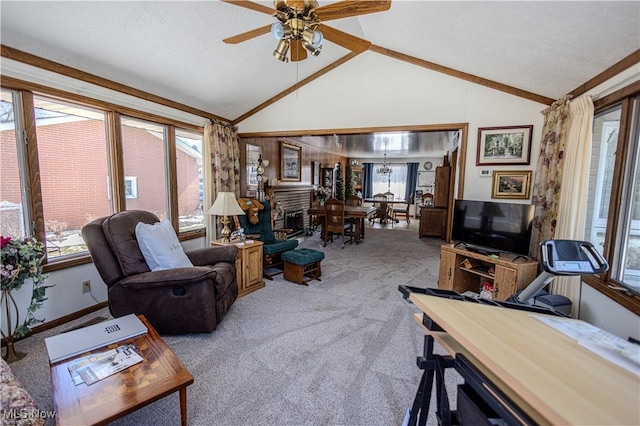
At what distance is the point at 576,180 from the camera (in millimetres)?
2398

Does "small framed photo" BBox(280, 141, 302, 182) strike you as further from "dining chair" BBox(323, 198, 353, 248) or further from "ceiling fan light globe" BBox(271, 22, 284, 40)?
"ceiling fan light globe" BBox(271, 22, 284, 40)

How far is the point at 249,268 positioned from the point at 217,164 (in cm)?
183

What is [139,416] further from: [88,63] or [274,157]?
[274,157]

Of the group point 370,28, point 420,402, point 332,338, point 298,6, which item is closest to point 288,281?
point 332,338

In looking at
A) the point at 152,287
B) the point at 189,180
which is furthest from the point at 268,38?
the point at 152,287

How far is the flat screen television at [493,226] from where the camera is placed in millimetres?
2811

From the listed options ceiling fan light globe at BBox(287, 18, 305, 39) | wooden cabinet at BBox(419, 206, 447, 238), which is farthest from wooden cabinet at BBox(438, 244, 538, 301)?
wooden cabinet at BBox(419, 206, 447, 238)

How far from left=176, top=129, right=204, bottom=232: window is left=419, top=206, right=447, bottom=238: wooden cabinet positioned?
505 cm

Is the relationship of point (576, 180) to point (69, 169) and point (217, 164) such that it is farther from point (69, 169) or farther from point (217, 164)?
point (69, 169)

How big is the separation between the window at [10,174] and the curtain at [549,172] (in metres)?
4.89

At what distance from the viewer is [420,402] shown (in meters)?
1.27

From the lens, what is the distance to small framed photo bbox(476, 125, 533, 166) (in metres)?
3.28

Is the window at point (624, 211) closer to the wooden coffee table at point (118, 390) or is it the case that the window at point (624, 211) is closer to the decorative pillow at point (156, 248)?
the wooden coffee table at point (118, 390)

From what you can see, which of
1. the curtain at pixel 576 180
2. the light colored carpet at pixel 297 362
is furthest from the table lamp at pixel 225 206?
the curtain at pixel 576 180
